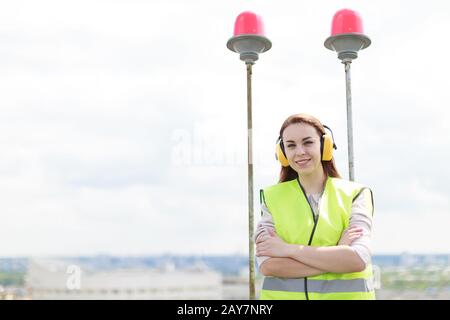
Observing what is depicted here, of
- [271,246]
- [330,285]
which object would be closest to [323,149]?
[271,246]

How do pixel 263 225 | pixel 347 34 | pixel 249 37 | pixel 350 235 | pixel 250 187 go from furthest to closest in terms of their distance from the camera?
pixel 250 187
pixel 249 37
pixel 347 34
pixel 263 225
pixel 350 235

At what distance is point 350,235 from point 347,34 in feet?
9.43

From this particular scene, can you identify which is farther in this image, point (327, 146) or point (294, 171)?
point (294, 171)

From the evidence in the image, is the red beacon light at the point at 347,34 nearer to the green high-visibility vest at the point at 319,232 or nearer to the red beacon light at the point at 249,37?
the red beacon light at the point at 249,37

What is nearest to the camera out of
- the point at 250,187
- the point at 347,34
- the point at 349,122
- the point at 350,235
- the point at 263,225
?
the point at 350,235

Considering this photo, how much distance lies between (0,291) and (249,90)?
3.90 m

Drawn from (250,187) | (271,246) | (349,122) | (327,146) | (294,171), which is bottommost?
(271,246)

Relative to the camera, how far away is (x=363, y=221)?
252 centimetres

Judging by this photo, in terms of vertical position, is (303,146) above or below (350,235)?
above

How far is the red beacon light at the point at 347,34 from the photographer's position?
4.82 metres

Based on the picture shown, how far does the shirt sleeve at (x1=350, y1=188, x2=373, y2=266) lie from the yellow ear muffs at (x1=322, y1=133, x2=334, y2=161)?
0.91 ft

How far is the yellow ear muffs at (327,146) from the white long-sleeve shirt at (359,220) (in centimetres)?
22

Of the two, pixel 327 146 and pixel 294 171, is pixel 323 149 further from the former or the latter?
pixel 294 171
